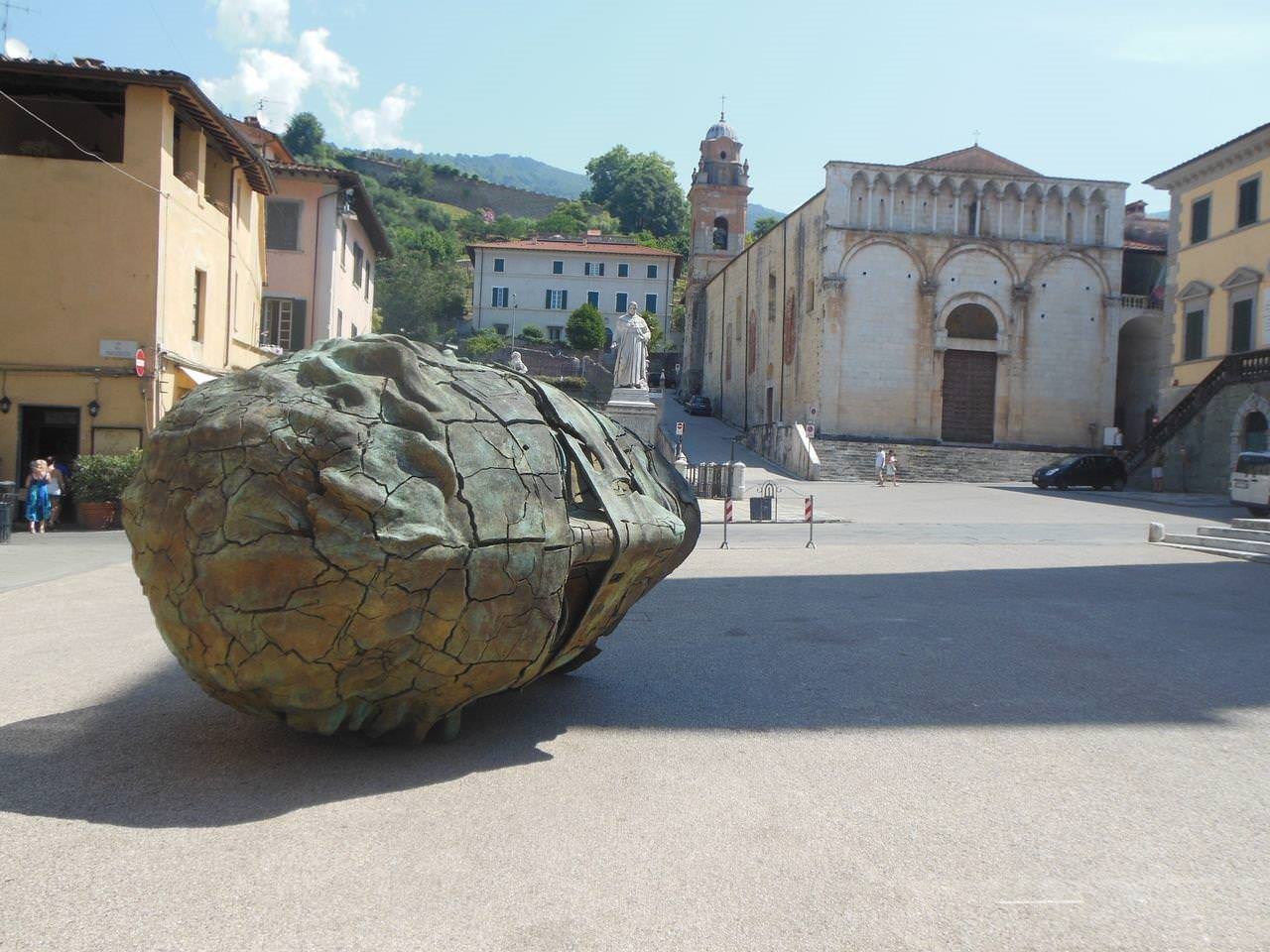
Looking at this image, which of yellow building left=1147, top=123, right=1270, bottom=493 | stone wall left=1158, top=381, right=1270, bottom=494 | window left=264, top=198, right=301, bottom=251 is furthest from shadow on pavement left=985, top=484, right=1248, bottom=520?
window left=264, top=198, right=301, bottom=251

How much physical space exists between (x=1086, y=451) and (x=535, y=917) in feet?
139

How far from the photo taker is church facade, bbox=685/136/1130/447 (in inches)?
1566

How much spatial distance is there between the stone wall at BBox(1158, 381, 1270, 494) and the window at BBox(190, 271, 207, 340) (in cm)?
2820

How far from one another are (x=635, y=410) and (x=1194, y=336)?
21032mm

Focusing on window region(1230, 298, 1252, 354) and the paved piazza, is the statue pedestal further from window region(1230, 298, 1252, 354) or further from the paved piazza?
window region(1230, 298, 1252, 354)

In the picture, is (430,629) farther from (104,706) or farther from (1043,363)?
(1043,363)

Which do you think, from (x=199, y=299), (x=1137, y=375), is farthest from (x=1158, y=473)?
(x=199, y=299)

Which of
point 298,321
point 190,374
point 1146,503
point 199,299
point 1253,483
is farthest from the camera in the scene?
point 298,321

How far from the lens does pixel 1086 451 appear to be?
40719 millimetres

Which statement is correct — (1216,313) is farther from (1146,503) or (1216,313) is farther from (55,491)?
(55,491)

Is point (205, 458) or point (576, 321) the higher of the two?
point (576, 321)

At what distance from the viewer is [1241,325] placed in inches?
1233

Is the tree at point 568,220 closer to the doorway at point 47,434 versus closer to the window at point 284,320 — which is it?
the window at point 284,320

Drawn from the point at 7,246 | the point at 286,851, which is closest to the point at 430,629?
the point at 286,851
